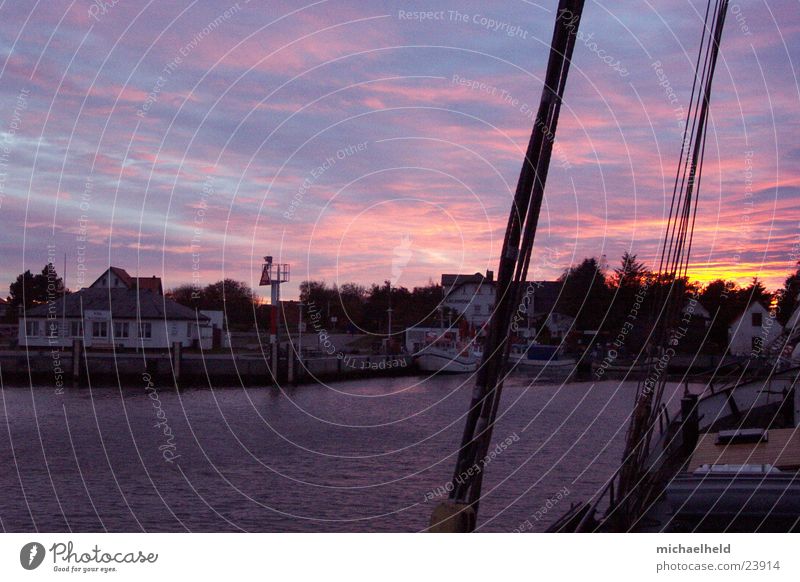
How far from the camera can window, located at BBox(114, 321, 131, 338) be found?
50.8 m

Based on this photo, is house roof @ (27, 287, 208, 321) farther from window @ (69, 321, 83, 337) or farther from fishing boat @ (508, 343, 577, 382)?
fishing boat @ (508, 343, 577, 382)

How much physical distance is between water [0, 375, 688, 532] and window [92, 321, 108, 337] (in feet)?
42.5

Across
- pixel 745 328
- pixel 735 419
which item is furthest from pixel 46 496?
pixel 745 328

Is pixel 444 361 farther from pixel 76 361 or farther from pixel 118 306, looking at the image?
pixel 76 361

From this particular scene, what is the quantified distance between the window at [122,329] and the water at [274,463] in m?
12.7

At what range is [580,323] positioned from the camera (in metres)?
72.5

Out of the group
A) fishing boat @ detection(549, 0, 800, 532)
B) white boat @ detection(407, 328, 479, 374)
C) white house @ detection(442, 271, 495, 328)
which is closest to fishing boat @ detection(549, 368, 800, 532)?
fishing boat @ detection(549, 0, 800, 532)

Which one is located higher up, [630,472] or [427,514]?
[630,472]

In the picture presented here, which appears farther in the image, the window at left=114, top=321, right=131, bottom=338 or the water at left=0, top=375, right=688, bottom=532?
the window at left=114, top=321, right=131, bottom=338

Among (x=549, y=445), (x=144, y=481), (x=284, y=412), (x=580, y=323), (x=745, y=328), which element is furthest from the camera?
(x=580, y=323)
